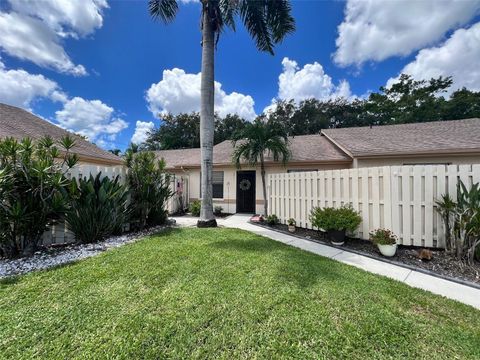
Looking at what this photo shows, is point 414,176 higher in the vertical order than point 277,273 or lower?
higher

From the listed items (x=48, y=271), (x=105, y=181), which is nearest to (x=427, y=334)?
(x=48, y=271)

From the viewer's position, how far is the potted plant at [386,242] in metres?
4.75

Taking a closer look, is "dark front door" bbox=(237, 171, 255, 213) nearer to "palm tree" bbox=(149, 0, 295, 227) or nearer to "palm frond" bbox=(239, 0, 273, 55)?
"palm tree" bbox=(149, 0, 295, 227)

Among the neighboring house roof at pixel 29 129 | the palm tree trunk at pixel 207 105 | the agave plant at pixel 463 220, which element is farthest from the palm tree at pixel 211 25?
the agave plant at pixel 463 220

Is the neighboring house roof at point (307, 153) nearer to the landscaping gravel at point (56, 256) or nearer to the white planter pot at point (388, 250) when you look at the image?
Answer: the white planter pot at point (388, 250)

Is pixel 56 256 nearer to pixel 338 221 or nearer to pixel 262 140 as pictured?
pixel 338 221

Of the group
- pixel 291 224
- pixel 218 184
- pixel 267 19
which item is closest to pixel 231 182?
pixel 218 184

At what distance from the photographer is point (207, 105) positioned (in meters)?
7.66

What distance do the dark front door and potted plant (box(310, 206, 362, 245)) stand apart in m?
5.85

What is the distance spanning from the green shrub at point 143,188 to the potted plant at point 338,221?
545 centimetres

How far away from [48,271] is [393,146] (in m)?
12.1

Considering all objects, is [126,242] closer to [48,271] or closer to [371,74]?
[48,271]

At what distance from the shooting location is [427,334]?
221 cm

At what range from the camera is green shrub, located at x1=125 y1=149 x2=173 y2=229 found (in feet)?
23.0
